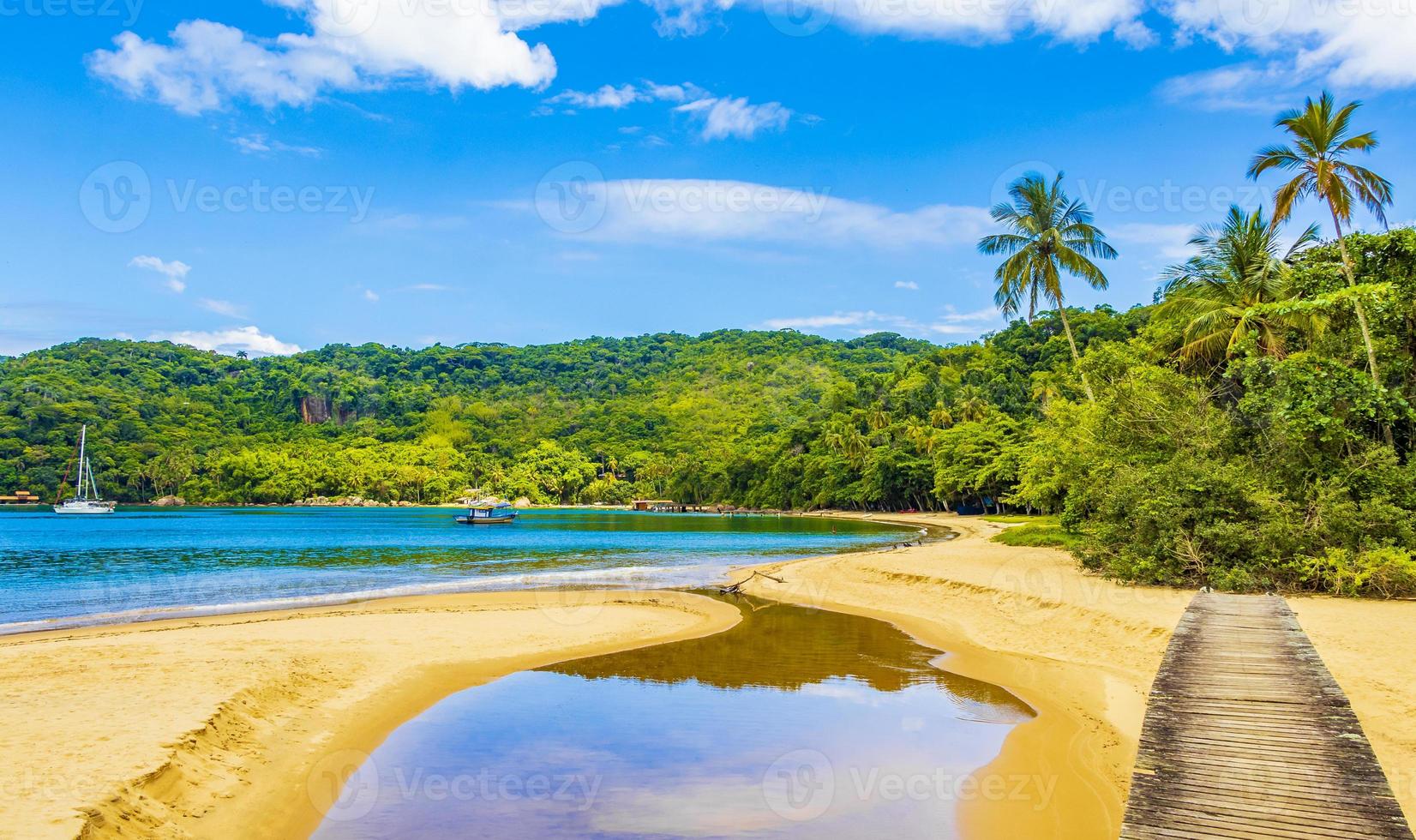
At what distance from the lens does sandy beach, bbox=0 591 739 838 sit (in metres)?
6.83

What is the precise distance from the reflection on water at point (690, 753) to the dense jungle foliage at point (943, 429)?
29.5ft

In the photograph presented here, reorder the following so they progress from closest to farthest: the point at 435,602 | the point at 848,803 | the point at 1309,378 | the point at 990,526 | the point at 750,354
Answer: the point at 848,803 < the point at 1309,378 < the point at 435,602 < the point at 990,526 < the point at 750,354

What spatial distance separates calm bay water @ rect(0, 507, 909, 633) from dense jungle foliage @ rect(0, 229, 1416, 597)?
14.6m

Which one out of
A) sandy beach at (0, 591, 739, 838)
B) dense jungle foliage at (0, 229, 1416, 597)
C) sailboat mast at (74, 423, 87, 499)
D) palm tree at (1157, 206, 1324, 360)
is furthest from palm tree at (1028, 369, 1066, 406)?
sailboat mast at (74, 423, 87, 499)

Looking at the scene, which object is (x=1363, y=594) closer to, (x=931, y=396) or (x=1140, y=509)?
(x=1140, y=509)

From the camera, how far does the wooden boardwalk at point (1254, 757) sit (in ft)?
18.7

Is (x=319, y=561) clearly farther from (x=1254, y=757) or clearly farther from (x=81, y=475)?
(x=81, y=475)

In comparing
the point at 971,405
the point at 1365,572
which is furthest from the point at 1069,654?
the point at 971,405

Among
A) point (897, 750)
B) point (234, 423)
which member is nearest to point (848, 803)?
point (897, 750)

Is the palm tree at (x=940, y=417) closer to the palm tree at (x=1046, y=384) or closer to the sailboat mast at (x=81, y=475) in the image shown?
the palm tree at (x=1046, y=384)

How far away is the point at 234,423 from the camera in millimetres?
161250

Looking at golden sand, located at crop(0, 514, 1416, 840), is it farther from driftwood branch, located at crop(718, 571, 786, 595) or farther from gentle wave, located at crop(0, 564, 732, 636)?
driftwood branch, located at crop(718, 571, 786, 595)

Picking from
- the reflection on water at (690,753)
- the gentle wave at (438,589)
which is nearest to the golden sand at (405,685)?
the reflection on water at (690,753)

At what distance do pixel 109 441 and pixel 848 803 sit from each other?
16359 cm
